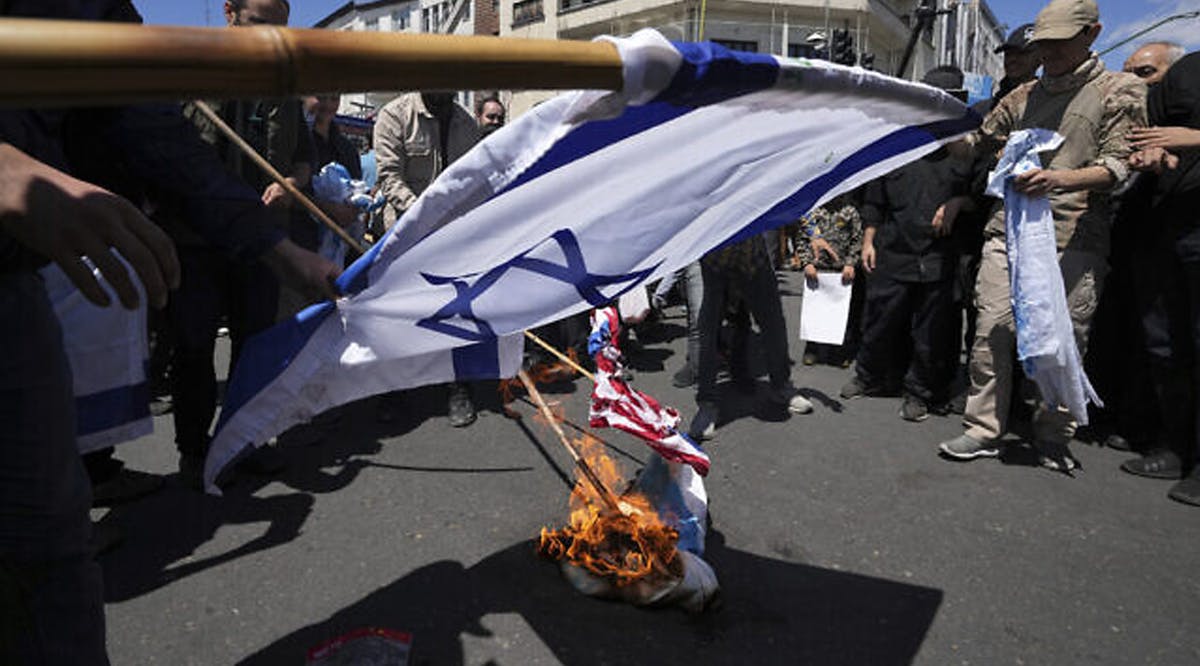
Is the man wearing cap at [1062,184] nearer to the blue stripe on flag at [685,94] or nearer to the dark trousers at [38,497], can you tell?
the blue stripe on flag at [685,94]

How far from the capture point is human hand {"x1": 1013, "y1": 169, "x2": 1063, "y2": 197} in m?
3.15

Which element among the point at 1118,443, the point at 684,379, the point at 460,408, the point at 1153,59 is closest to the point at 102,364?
the point at 460,408

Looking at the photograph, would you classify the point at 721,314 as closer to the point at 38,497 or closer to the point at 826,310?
the point at 826,310

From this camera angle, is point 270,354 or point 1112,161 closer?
point 270,354

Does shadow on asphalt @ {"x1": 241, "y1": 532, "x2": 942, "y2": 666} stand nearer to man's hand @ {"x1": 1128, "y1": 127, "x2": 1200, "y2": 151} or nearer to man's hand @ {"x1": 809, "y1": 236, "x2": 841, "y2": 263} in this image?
man's hand @ {"x1": 1128, "y1": 127, "x2": 1200, "y2": 151}

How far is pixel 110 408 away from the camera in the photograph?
271cm

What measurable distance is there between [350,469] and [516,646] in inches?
67.4

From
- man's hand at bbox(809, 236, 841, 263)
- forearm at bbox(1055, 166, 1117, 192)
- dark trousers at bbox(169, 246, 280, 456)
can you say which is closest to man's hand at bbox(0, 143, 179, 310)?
dark trousers at bbox(169, 246, 280, 456)

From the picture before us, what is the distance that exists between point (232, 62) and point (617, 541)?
2.08 metres

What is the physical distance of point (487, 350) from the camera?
2.38 metres

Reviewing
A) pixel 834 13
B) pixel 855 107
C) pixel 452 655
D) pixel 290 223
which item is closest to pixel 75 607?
pixel 452 655

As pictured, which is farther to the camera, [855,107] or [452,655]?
[452,655]

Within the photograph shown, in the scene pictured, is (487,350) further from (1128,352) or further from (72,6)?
(1128,352)

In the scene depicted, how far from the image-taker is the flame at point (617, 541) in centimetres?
230
